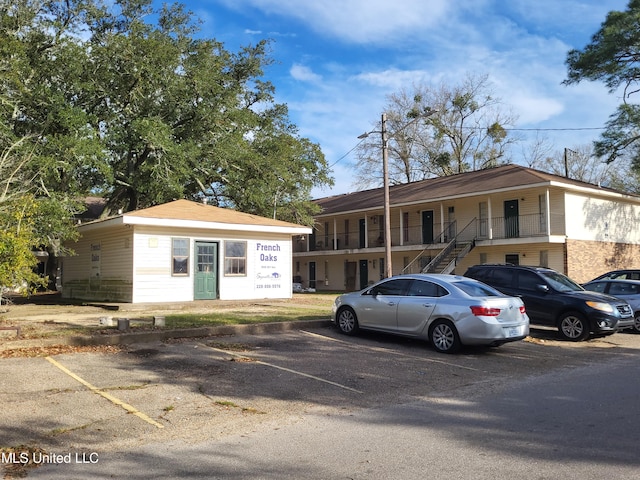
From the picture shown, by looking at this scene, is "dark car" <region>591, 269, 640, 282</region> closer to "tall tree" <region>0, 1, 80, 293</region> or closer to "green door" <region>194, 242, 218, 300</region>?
"green door" <region>194, 242, 218, 300</region>

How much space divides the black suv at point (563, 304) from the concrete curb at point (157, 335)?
552 cm

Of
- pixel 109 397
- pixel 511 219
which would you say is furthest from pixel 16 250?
pixel 511 219

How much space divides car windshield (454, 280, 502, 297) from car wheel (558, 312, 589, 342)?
299cm

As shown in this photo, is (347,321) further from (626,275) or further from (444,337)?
(626,275)

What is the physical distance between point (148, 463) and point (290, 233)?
17.7 meters

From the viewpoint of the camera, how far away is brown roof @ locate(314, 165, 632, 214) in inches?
1174

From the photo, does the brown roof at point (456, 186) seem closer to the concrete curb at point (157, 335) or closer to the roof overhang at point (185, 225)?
the roof overhang at point (185, 225)

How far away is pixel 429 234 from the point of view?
3516cm

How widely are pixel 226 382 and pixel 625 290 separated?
12566 mm

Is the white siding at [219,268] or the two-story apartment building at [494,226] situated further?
the two-story apartment building at [494,226]

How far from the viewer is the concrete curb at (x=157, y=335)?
1043 centimetres

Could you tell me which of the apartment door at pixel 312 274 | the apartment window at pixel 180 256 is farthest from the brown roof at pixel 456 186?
the apartment window at pixel 180 256

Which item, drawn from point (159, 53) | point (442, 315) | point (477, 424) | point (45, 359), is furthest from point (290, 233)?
point (477, 424)

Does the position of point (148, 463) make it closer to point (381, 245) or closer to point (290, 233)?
point (290, 233)
